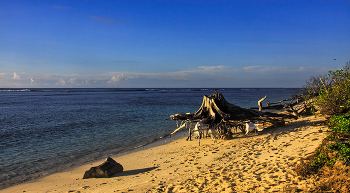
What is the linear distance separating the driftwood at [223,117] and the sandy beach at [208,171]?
1.46 m

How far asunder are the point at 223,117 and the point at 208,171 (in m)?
5.89

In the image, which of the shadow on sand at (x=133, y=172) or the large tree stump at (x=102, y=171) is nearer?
the large tree stump at (x=102, y=171)

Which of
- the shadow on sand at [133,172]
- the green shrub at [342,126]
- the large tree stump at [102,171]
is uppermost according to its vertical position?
the green shrub at [342,126]

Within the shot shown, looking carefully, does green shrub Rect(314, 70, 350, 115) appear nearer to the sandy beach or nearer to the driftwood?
the sandy beach

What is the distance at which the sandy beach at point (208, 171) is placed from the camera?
648 cm

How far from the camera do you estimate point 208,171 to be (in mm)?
8047

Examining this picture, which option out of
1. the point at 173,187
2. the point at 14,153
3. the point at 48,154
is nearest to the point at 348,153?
the point at 173,187

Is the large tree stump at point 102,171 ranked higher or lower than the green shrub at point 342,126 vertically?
lower

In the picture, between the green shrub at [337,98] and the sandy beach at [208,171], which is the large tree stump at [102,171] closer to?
the sandy beach at [208,171]

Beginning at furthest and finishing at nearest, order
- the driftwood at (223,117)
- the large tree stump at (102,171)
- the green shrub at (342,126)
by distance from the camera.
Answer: the driftwood at (223,117) → the large tree stump at (102,171) → the green shrub at (342,126)

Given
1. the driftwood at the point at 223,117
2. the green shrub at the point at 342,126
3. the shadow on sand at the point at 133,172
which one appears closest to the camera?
the green shrub at the point at 342,126

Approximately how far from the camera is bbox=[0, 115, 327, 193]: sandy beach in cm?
648

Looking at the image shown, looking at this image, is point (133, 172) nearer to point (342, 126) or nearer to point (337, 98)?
point (342, 126)

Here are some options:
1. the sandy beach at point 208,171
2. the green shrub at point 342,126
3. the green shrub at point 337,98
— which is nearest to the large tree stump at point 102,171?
the sandy beach at point 208,171
